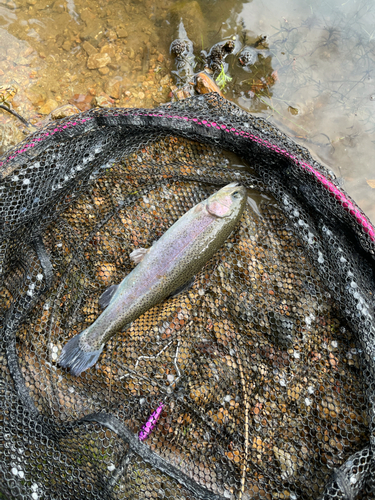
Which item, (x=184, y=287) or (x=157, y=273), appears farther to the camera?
(x=184, y=287)

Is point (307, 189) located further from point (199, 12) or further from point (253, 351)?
point (199, 12)

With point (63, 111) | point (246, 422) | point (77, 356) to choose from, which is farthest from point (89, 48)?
point (246, 422)

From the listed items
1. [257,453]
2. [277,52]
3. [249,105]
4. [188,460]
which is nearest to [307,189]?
[249,105]

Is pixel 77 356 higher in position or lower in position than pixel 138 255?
lower

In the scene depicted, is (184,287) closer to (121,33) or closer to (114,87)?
(114,87)

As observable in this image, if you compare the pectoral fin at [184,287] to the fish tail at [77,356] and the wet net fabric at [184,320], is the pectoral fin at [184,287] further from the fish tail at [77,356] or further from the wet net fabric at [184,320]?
the fish tail at [77,356]

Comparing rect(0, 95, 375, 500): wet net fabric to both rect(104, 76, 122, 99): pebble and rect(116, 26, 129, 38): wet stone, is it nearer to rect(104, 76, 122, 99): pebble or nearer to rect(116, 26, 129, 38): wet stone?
rect(104, 76, 122, 99): pebble

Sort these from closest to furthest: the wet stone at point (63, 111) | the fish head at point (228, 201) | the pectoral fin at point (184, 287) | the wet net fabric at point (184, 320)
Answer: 1. the wet net fabric at point (184, 320)
2. the fish head at point (228, 201)
3. the pectoral fin at point (184, 287)
4. the wet stone at point (63, 111)

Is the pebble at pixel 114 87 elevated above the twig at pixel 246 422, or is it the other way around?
the pebble at pixel 114 87

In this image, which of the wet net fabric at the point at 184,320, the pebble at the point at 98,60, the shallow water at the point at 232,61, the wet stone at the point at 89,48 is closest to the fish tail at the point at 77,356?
the wet net fabric at the point at 184,320
